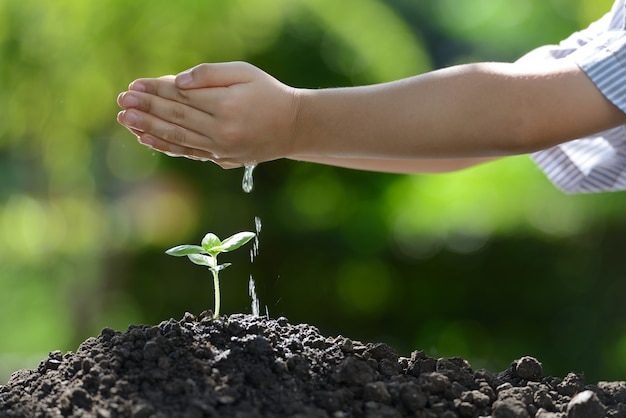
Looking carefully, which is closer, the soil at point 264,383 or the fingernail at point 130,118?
the soil at point 264,383

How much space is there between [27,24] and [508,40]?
8.82 ft

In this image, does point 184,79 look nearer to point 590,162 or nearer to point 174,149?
point 174,149

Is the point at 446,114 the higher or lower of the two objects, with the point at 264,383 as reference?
higher

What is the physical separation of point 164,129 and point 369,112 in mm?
282

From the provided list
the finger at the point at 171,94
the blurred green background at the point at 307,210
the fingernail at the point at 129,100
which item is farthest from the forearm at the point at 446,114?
the blurred green background at the point at 307,210

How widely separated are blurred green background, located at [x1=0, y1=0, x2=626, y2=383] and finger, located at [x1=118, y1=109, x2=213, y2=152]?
5.92ft

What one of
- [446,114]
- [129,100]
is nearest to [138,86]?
[129,100]

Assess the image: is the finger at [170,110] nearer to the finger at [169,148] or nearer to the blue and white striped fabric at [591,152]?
the finger at [169,148]

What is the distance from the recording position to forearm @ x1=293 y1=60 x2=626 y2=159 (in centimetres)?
105

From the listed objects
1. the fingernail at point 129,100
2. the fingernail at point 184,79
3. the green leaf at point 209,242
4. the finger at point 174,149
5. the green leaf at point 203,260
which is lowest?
the green leaf at point 203,260

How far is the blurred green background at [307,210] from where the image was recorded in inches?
107

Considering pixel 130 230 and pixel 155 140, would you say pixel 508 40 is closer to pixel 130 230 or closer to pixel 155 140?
pixel 130 230

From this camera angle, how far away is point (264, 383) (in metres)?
0.91

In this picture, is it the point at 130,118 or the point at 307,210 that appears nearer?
the point at 130,118
